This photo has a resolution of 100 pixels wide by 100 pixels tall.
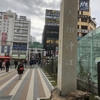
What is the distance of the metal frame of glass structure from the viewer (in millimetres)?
9584

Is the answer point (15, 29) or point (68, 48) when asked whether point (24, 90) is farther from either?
point (15, 29)

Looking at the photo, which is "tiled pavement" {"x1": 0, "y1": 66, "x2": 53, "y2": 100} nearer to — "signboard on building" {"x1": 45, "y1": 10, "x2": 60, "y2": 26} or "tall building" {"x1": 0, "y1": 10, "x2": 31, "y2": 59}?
"signboard on building" {"x1": 45, "y1": 10, "x2": 60, "y2": 26}

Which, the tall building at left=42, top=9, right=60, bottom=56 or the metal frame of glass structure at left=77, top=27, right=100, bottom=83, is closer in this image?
the metal frame of glass structure at left=77, top=27, right=100, bottom=83

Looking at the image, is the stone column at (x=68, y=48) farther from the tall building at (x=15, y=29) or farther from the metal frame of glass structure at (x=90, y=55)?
the tall building at (x=15, y=29)

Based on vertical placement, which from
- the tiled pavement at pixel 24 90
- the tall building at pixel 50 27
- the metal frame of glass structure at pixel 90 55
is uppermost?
the tall building at pixel 50 27

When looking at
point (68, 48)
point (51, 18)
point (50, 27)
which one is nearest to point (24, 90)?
point (68, 48)

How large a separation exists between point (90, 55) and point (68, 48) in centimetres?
433

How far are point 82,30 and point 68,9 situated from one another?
206 ft

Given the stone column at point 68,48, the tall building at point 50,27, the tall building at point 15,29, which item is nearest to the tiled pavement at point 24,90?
the stone column at point 68,48

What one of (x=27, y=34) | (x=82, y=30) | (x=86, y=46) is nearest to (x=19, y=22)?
(x=27, y=34)

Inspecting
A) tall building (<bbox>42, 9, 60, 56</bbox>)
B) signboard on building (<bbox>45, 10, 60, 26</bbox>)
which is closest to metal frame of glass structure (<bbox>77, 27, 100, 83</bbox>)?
tall building (<bbox>42, 9, 60, 56</bbox>)

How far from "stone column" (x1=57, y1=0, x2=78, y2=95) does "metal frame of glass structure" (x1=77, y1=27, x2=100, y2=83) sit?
2340mm

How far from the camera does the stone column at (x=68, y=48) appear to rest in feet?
21.5

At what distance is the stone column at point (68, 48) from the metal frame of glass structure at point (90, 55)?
2340mm
